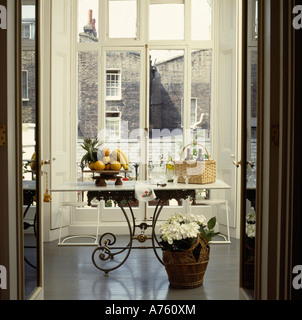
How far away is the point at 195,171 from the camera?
4508 millimetres

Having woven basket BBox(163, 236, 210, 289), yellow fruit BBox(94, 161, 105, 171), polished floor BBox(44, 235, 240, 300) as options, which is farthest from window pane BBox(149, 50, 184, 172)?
woven basket BBox(163, 236, 210, 289)

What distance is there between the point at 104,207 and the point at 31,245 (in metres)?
3.27

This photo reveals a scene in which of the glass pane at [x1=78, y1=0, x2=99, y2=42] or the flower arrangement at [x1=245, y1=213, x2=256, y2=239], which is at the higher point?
the glass pane at [x1=78, y1=0, x2=99, y2=42]

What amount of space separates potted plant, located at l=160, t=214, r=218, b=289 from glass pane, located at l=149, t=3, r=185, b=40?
10.4ft

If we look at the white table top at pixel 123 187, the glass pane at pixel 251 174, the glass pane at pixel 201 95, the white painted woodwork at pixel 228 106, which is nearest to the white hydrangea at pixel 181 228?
the white table top at pixel 123 187

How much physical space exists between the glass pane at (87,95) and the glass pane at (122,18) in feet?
1.33

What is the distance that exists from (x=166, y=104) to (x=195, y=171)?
2221mm

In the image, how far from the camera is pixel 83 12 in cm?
644

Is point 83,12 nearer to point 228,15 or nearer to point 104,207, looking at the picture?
point 228,15

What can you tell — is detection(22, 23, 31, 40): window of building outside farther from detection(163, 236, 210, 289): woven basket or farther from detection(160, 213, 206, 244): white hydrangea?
detection(163, 236, 210, 289): woven basket

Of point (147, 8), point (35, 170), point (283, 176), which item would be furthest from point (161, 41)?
point (283, 176)

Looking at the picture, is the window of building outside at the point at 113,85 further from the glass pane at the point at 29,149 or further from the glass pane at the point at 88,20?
the glass pane at the point at 29,149

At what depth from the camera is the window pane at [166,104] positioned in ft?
21.4

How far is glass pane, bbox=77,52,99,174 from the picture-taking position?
6.47 metres
